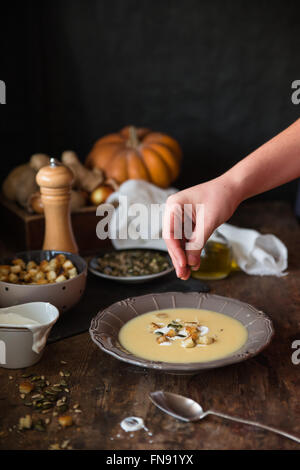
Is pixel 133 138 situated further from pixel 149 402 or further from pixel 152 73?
pixel 149 402

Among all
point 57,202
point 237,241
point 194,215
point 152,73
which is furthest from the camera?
point 152,73

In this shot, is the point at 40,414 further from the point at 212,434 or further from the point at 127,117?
the point at 127,117

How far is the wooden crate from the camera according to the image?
1.70 m

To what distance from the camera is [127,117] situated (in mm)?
2463

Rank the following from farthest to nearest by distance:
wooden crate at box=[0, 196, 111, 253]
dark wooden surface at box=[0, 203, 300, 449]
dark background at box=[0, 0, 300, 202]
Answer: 1. dark background at box=[0, 0, 300, 202]
2. wooden crate at box=[0, 196, 111, 253]
3. dark wooden surface at box=[0, 203, 300, 449]

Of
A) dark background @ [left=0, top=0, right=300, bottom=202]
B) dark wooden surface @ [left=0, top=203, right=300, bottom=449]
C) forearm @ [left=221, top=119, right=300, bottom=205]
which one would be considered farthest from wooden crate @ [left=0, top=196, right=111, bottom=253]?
forearm @ [left=221, top=119, right=300, bottom=205]

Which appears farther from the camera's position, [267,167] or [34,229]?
[34,229]

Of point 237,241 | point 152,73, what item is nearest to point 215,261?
point 237,241

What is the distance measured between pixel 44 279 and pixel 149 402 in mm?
436

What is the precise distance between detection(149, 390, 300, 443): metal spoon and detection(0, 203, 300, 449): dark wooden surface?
11 mm

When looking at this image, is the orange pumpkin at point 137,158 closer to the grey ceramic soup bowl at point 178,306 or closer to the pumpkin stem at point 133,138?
the pumpkin stem at point 133,138

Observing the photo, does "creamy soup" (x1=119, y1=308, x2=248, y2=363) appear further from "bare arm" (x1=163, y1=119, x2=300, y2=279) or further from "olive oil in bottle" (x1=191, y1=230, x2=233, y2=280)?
"olive oil in bottle" (x1=191, y1=230, x2=233, y2=280)

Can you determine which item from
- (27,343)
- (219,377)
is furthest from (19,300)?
(219,377)

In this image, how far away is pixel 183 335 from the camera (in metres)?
1.05
